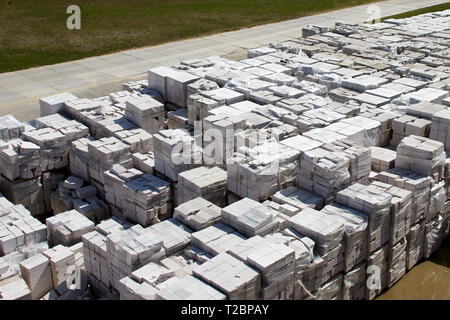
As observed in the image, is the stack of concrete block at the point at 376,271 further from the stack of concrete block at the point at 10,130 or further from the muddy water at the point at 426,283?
the stack of concrete block at the point at 10,130

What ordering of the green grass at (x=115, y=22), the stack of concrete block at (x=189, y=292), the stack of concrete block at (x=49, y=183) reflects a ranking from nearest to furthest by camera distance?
1. the stack of concrete block at (x=189, y=292)
2. the stack of concrete block at (x=49, y=183)
3. the green grass at (x=115, y=22)

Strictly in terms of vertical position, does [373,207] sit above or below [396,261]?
above

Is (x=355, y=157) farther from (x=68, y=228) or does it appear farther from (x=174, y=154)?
(x=68, y=228)

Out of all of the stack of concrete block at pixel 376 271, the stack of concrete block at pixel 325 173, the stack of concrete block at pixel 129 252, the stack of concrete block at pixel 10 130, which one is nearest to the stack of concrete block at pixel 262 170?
the stack of concrete block at pixel 325 173

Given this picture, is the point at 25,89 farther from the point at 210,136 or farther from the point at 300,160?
the point at 300,160

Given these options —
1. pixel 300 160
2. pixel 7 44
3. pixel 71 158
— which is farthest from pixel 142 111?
pixel 7 44

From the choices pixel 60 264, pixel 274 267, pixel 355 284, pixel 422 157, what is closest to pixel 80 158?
pixel 60 264
